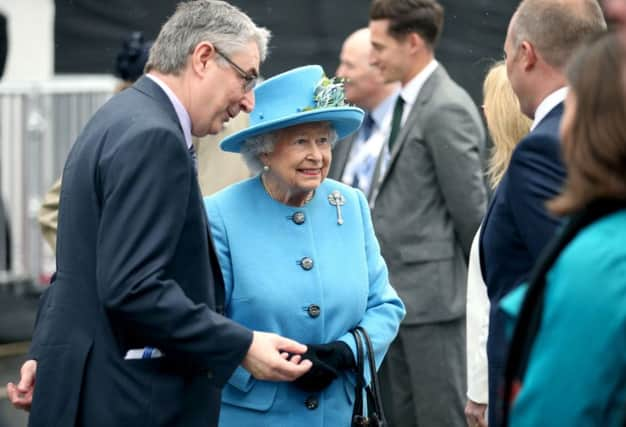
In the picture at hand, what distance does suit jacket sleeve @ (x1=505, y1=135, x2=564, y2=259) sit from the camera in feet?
10.2

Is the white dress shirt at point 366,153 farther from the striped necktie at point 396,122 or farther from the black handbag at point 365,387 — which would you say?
the black handbag at point 365,387

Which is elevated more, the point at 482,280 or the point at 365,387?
the point at 482,280

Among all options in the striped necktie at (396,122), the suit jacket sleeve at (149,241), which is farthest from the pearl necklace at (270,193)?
the striped necktie at (396,122)

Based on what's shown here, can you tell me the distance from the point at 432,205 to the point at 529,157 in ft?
8.68

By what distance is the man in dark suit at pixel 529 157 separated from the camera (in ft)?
10.3

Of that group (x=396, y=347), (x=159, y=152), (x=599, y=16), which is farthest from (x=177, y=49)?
(x=396, y=347)

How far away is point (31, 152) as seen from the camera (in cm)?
867

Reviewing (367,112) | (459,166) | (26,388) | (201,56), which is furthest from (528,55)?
(367,112)

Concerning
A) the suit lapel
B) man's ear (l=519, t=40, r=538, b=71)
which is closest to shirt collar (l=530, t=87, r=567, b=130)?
man's ear (l=519, t=40, r=538, b=71)

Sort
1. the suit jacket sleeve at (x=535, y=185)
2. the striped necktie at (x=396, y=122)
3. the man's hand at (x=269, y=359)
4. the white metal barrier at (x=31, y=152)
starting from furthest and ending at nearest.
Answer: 1. the white metal barrier at (x=31, y=152)
2. the striped necktie at (x=396, y=122)
3. the man's hand at (x=269, y=359)
4. the suit jacket sleeve at (x=535, y=185)

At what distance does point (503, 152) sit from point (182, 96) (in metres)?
1.46

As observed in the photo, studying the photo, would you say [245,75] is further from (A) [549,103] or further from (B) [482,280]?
(B) [482,280]

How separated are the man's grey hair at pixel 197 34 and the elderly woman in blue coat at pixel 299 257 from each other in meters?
0.41

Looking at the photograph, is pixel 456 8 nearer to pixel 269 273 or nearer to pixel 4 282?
pixel 269 273
